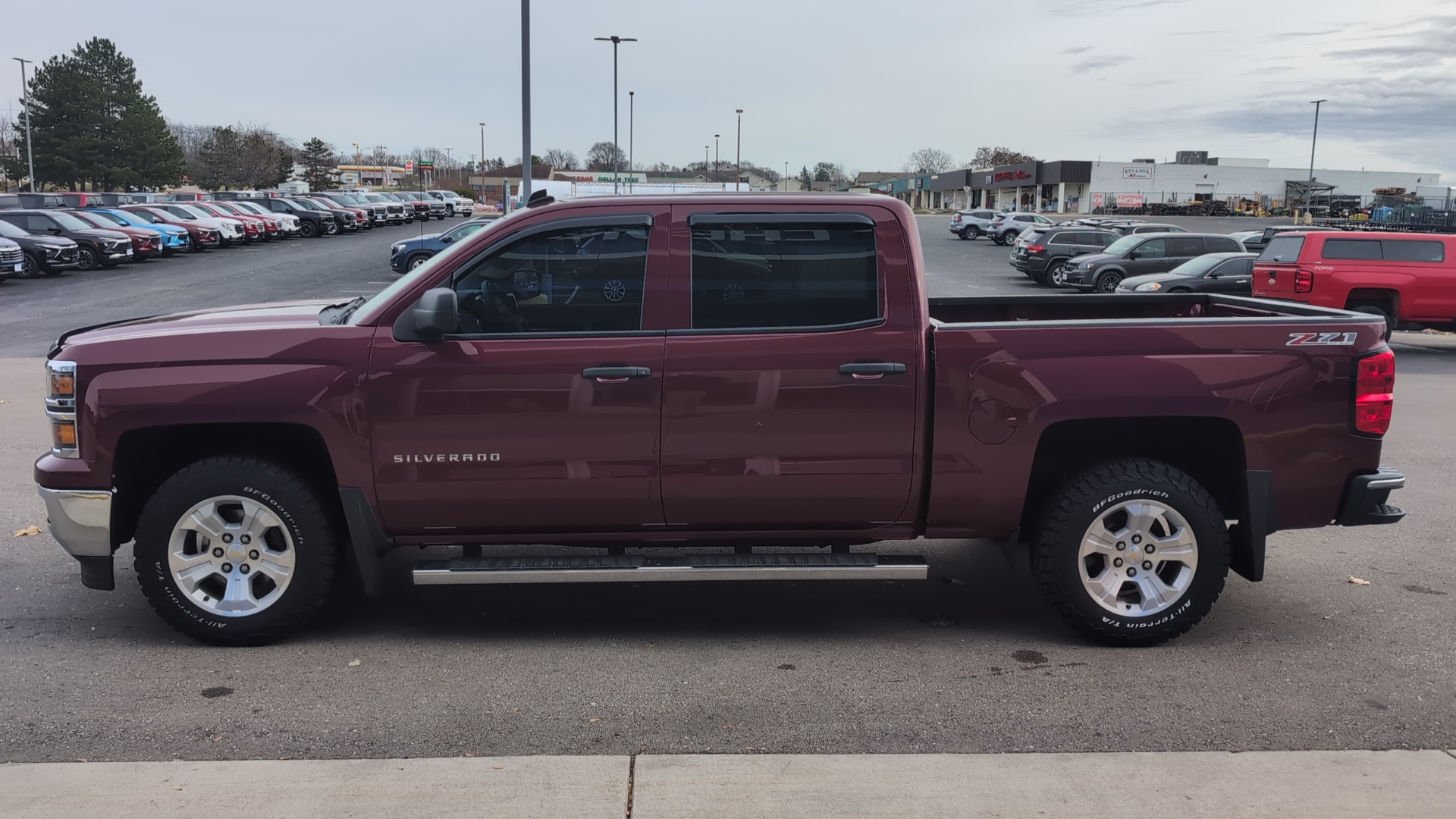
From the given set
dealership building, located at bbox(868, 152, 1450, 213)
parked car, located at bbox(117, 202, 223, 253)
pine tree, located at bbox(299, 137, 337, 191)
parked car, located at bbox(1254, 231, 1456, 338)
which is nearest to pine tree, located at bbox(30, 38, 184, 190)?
pine tree, located at bbox(299, 137, 337, 191)

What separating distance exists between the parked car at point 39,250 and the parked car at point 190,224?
6.38m

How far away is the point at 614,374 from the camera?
4.59 metres

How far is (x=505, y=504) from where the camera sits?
4711 millimetres

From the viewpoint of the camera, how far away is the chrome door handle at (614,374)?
458cm

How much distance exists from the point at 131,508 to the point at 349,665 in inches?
52.1

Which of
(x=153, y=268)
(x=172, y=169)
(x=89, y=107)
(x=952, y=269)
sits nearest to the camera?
(x=153, y=268)

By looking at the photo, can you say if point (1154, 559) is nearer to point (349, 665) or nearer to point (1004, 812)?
A: point (1004, 812)

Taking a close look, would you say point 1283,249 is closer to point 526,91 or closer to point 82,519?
point 526,91

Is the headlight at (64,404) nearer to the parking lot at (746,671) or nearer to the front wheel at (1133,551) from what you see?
the parking lot at (746,671)

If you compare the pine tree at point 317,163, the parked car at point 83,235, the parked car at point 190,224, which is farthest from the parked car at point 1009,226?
the pine tree at point 317,163

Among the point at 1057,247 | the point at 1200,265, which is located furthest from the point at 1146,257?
the point at 1057,247

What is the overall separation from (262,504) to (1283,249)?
16.2 m

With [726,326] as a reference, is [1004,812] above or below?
below

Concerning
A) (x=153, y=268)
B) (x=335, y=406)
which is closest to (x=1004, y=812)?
(x=335, y=406)
